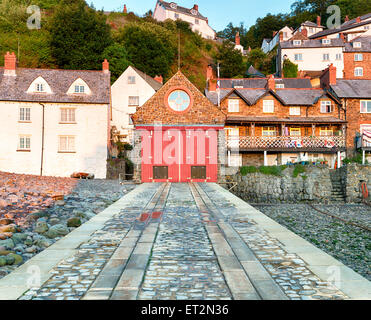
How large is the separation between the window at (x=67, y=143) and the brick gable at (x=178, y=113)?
8.35 meters

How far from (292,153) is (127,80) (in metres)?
20.4

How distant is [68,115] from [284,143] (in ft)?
64.5

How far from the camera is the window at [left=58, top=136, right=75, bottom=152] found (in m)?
30.4

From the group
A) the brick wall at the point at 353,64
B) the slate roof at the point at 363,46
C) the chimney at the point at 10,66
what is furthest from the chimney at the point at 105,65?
the slate roof at the point at 363,46

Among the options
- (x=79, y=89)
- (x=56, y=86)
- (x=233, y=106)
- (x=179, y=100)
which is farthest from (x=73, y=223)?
(x=233, y=106)

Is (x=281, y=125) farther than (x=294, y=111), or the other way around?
(x=294, y=111)

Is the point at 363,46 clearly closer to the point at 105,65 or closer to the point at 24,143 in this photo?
the point at 105,65

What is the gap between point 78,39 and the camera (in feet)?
155

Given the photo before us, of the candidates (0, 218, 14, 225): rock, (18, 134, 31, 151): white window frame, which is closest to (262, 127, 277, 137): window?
(18, 134, 31, 151): white window frame

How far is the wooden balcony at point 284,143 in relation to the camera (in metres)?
30.7

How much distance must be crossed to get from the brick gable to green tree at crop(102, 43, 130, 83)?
22980 mm

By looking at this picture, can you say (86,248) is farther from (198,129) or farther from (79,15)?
(79,15)

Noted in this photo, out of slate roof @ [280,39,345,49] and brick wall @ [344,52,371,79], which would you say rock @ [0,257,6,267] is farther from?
slate roof @ [280,39,345,49]
